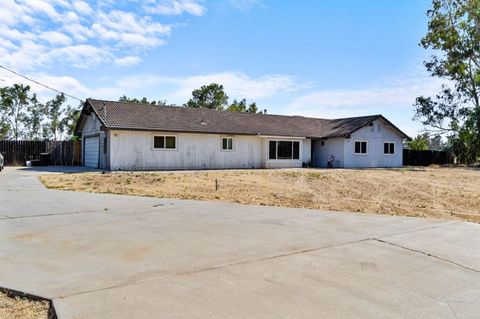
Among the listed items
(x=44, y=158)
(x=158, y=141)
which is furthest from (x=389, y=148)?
(x=44, y=158)

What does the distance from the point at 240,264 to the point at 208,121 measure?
73.2ft

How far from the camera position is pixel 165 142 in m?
24.1

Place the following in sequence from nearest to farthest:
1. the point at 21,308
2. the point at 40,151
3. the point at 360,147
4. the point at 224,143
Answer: the point at 21,308, the point at 224,143, the point at 40,151, the point at 360,147

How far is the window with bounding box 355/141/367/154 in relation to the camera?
30516mm

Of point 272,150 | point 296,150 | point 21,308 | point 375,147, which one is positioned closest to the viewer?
point 21,308

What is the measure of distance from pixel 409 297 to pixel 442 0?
39333 mm

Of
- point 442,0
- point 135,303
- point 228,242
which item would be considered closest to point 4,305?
point 135,303

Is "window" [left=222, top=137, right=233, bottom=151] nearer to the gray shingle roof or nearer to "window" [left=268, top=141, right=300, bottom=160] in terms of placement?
the gray shingle roof

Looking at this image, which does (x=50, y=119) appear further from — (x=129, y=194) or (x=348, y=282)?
(x=348, y=282)

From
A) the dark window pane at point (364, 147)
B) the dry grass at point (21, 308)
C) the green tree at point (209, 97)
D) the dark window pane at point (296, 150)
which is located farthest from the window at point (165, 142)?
the green tree at point (209, 97)

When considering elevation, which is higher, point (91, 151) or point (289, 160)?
point (91, 151)

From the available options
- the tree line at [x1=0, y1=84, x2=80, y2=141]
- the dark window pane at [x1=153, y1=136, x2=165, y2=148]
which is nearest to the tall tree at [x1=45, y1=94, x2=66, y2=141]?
the tree line at [x1=0, y1=84, x2=80, y2=141]

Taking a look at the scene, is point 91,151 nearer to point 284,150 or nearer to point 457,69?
point 284,150

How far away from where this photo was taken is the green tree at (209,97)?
54.2m
